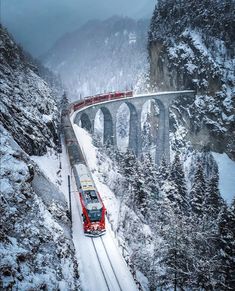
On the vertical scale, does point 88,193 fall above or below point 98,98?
below

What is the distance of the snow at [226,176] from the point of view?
212 ft

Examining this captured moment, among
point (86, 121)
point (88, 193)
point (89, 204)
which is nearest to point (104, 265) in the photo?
point (89, 204)

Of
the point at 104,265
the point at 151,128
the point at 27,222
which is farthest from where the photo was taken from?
the point at 151,128

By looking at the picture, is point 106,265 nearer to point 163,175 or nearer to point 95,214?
point 95,214

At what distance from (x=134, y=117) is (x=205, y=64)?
84.2 feet

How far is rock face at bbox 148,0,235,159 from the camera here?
3031 inches

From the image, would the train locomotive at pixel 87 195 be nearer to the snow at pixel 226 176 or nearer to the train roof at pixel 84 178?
the train roof at pixel 84 178

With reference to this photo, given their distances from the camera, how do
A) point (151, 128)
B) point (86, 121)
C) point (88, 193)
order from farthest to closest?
point (151, 128), point (86, 121), point (88, 193)

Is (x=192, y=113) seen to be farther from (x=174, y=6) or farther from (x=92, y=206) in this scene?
(x=92, y=206)

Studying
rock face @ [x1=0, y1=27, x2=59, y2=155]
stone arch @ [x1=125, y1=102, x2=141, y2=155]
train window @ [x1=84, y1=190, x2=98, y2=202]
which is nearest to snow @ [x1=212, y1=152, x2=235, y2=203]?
stone arch @ [x1=125, y1=102, x2=141, y2=155]

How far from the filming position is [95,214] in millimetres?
24266

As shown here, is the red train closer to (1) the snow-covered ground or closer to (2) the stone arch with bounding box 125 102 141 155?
(2) the stone arch with bounding box 125 102 141 155

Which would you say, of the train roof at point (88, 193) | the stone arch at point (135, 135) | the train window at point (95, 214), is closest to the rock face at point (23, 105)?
the train roof at point (88, 193)

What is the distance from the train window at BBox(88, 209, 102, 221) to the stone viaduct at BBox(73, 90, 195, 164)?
3324 cm
